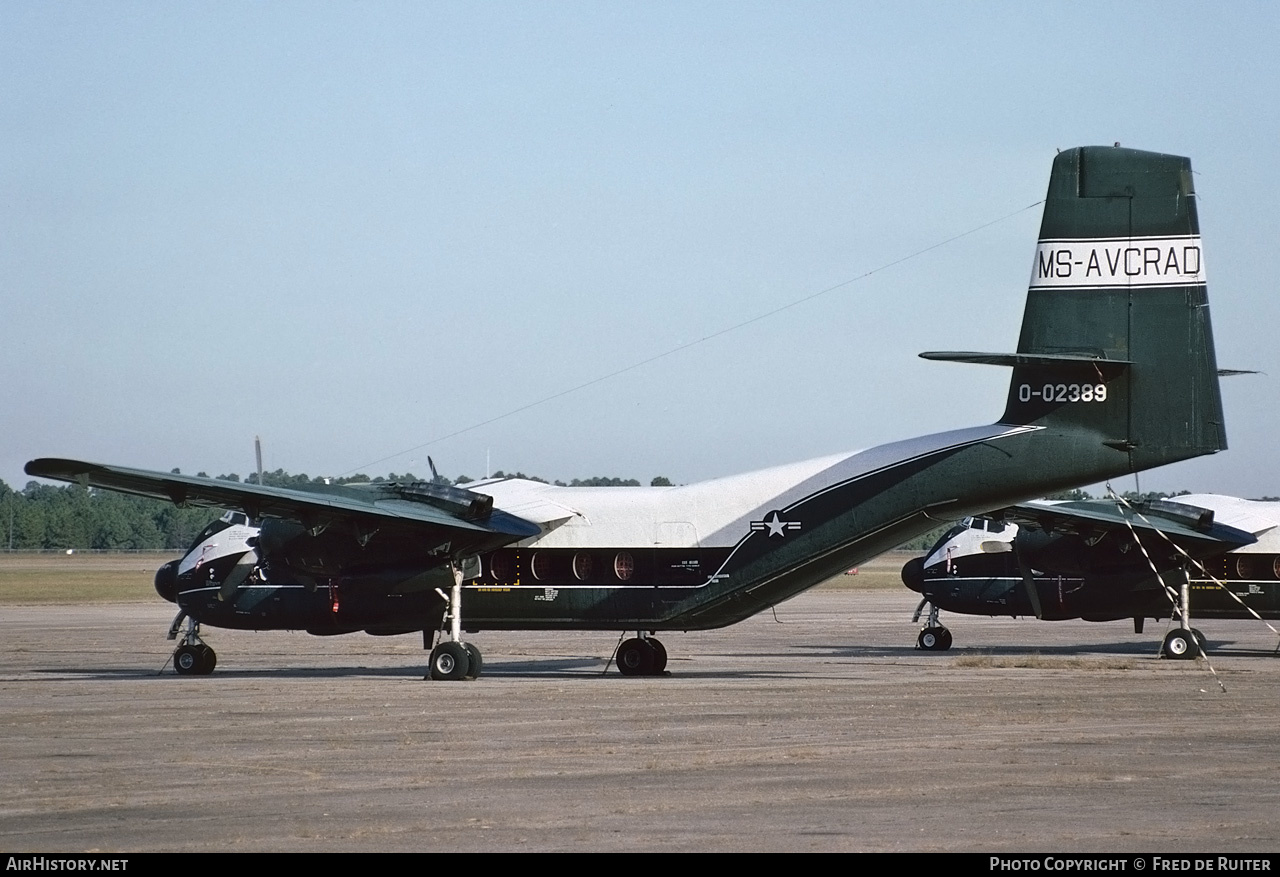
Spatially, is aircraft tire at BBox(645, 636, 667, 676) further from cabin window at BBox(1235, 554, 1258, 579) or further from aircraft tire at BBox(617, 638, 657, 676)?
cabin window at BBox(1235, 554, 1258, 579)

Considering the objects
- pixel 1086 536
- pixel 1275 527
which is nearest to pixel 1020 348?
pixel 1086 536

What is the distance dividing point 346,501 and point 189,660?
552 cm

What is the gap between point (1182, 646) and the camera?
30734mm

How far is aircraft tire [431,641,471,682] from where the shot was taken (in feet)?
81.7

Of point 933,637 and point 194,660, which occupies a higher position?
point 194,660

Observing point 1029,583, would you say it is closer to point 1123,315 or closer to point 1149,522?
point 1149,522

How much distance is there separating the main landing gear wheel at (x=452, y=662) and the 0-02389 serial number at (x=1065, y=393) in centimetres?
960

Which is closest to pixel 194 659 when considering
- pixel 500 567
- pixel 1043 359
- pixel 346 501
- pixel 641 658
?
pixel 346 501

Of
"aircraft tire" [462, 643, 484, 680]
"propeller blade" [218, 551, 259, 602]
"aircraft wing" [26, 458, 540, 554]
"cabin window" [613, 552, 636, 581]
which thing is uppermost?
"aircraft wing" [26, 458, 540, 554]

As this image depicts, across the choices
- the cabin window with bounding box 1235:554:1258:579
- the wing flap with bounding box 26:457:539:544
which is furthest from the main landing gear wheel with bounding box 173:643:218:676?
the cabin window with bounding box 1235:554:1258:579

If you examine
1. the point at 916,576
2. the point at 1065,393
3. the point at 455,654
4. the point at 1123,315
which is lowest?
the point at 455,654

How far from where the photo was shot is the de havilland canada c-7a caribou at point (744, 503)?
2170 centimetres
